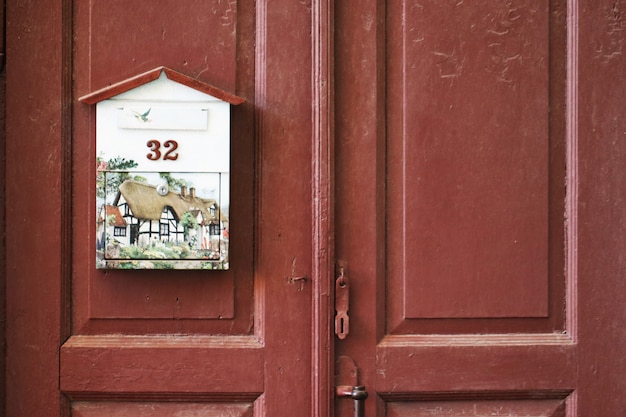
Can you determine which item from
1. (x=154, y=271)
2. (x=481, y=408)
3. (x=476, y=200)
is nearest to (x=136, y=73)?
(x=154, y=271)

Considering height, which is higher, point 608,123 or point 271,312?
point 608,123

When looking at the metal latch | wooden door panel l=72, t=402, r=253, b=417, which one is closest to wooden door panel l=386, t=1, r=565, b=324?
the metal latch

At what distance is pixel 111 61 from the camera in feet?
4.65

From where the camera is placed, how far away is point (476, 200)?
1.44m

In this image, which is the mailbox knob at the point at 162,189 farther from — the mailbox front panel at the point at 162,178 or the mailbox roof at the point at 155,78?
the mailbox roof at the point at 155,78

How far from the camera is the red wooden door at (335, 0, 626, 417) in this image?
4.73 ft

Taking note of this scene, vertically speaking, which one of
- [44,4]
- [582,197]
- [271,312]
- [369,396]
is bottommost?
[369,396]

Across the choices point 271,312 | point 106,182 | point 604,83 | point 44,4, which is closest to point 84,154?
point 106,182

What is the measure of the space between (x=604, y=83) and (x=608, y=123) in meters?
0.09

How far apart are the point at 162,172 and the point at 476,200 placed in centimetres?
71

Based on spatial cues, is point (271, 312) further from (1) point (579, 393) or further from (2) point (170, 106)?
(1) point (579, 393)

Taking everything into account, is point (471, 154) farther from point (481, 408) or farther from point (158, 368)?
point (158, 368)

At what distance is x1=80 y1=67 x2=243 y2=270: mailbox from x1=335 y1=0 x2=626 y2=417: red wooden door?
29 centimetres

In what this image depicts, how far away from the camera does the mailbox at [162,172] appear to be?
53.3 inches
